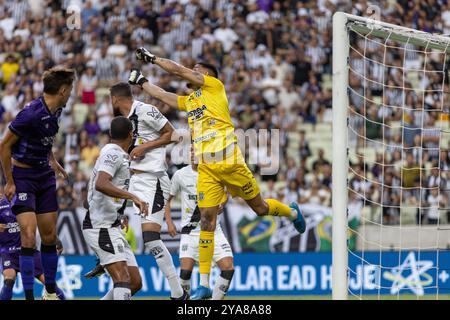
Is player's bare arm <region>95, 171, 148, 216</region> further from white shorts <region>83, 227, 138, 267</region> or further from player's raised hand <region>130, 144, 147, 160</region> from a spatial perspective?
player's raised hand <region>130, 144, 147, 160</region>

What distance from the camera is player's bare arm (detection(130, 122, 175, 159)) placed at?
12656 mm

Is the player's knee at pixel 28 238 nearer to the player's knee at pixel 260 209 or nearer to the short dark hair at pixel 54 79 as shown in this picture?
the short dark hair at pixel 54 79

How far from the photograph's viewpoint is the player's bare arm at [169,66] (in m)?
11.0

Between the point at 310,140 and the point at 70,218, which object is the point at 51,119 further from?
the point at 310,140

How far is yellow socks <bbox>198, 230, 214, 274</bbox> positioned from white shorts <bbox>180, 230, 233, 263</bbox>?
1.25 m

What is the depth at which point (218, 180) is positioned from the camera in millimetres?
11492

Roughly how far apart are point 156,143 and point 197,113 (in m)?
1.33

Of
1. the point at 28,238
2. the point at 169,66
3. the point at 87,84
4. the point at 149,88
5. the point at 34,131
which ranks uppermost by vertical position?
the point at 87,84

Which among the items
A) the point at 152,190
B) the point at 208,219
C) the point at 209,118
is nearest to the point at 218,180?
the point at 208,219

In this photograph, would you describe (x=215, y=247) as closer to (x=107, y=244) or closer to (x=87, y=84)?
(x=107, y=244)

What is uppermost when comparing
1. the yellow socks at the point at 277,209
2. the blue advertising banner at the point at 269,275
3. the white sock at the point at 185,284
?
the yellow socks at the point at 277,209

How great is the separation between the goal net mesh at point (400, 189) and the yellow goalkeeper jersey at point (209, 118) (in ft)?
16.9

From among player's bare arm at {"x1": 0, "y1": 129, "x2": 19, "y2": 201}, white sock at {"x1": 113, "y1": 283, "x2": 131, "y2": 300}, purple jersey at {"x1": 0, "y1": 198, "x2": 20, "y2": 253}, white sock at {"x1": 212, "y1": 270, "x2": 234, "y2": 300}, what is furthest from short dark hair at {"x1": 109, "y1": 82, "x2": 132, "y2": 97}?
white sock at {"x1": 113, "y1": 283, "x2": 131, "y2": 300}

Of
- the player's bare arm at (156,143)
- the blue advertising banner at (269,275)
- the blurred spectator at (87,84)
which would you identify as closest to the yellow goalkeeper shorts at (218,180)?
the player's bare arm at (156,143)
